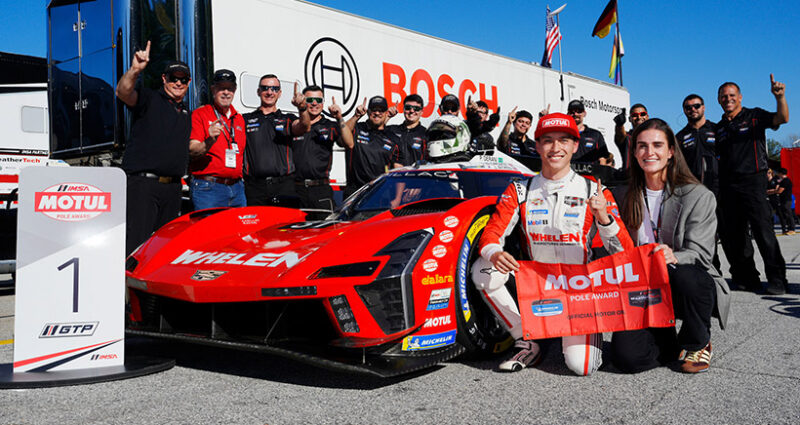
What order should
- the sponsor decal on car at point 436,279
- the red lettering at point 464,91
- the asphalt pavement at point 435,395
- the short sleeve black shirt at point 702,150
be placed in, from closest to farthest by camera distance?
the asphalt pavement at point 435,395
the sponsor decal on car at point 436,279
the short sleeve black shirt at point 702,150
the red lettering at point 464,91

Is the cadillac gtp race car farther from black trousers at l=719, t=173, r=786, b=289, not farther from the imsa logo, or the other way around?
black trousers at l=719, t=173, r=786, b=289

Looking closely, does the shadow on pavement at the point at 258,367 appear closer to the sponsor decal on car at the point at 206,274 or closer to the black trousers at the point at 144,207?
the sponsor decal on car at the point at 206,274

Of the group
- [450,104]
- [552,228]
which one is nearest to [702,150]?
[450,104]

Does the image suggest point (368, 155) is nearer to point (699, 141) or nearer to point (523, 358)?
point (699, 141)

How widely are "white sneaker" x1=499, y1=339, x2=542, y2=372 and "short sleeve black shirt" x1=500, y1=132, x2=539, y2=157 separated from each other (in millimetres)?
4526

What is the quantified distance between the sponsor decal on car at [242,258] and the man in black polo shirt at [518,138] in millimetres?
4751

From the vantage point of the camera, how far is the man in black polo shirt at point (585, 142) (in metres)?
7.34

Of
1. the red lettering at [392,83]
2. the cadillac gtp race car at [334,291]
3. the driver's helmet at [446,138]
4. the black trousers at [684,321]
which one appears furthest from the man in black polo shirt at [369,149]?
→ the black trousers at [684,321]

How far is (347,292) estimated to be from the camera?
9.28ft

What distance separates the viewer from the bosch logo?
8.35 meters

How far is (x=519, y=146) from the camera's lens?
7801mm

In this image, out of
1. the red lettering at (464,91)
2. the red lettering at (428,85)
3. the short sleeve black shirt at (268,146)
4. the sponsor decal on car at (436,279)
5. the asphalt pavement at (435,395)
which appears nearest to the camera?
the asphalt pavement at (435,395)

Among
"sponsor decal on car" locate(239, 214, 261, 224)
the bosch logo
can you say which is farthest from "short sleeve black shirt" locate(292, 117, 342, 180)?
the bosch logo

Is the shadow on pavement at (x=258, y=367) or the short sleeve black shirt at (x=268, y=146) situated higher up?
the short sleeve black shirt at (x=268, y=146)
